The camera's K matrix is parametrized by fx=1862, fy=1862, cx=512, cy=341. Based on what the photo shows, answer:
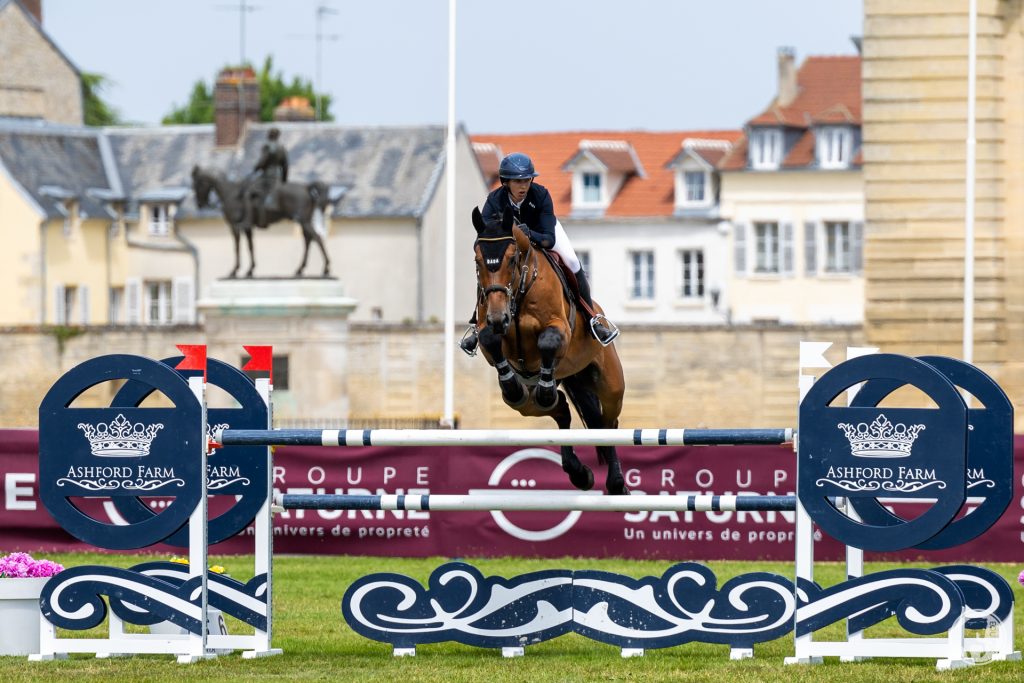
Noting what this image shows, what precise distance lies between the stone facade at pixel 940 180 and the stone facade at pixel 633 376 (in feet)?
48.0

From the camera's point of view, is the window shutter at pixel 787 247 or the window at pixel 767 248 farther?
the window at pixel 767 248

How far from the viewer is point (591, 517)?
18047 millimetres

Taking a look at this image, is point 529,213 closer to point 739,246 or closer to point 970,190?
point 970,190

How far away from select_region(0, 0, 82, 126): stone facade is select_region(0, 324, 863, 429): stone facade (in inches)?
594

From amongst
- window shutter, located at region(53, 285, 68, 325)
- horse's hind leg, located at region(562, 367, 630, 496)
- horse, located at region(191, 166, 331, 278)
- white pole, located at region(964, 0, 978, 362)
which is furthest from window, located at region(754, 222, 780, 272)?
horse's hind leg, located at region(562, 367, 630, 496)

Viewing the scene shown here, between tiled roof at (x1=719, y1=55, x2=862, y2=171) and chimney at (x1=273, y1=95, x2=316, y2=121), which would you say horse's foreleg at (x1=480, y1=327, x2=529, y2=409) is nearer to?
tiled roof at (x1=719, y1=55, x2=862, y2=171)

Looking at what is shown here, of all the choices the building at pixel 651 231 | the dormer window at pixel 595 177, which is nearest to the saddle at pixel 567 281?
the building at pixel 651 231

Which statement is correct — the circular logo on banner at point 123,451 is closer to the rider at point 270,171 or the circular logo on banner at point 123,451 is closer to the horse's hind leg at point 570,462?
the horse's hind leg at point 570,462

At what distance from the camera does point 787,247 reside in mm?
58312

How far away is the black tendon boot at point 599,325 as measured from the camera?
11.0m

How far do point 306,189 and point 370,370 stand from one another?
10.9 meters

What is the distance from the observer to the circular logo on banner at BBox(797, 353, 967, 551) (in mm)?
9938

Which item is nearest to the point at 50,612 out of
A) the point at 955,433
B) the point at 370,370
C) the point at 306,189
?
the point at 955,433

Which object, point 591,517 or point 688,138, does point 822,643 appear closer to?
point 591,517
